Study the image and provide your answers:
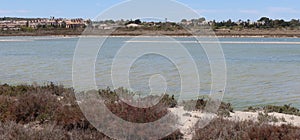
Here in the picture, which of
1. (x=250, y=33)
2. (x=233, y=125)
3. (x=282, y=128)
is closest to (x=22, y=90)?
(x=233, y=125)

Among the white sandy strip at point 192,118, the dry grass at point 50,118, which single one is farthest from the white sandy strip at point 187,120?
the dry grass at point 50,118

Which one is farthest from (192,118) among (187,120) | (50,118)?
(50,118)

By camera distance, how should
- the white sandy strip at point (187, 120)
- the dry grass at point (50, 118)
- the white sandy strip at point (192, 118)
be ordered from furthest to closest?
1. the white sandy strip at point (192, 118)
2. the white sandy strip at point (187, 120)
3. the dry grass at point (50, 118)

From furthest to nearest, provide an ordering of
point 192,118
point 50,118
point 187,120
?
point 192,118 < point 187,120 < point 50,118

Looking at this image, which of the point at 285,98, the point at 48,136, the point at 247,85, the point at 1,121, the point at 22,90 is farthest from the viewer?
the point at 247,85

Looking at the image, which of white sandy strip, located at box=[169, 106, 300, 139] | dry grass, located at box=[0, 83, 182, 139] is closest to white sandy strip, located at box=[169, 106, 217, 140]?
white sandy strip, located at box=[169, 106, 300, 139]

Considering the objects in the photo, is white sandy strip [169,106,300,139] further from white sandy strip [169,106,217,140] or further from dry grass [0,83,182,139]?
dry grass [0,83,182,139]

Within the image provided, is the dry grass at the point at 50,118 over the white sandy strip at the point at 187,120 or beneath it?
over

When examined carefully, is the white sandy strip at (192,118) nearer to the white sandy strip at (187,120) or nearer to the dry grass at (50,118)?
the white sandy strip at (187,120)

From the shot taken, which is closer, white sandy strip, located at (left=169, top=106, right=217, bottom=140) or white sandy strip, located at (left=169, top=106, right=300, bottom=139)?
white sandy strip, located at (left=169, top=106, right=217, bottom=140)

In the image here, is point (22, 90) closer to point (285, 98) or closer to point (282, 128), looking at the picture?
point (282, 128)

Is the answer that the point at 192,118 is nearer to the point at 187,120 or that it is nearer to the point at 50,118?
the point at 187,120
